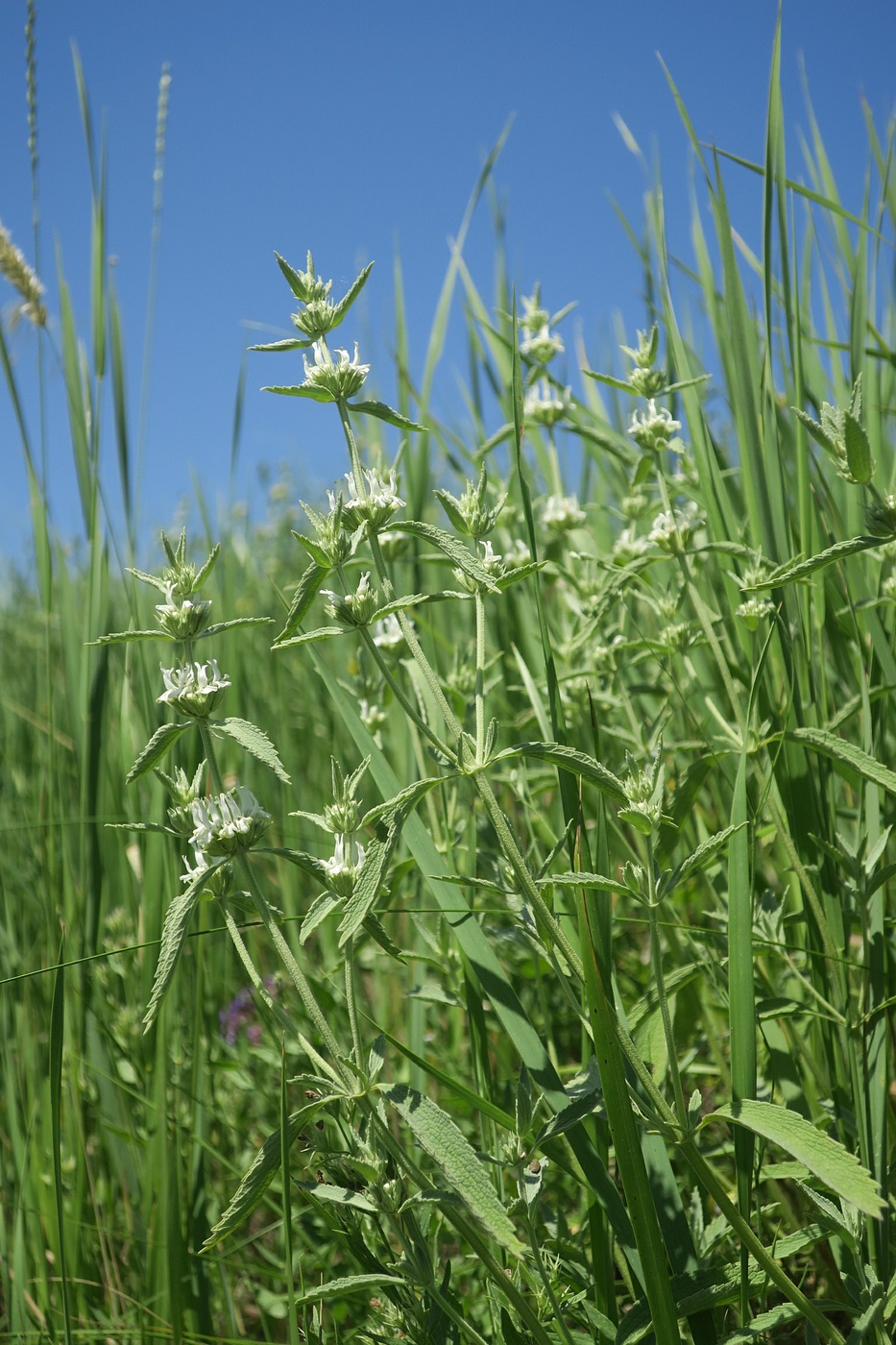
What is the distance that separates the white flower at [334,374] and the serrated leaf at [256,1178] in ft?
2.09

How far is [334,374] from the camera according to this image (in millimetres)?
917

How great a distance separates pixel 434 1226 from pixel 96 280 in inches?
52.4

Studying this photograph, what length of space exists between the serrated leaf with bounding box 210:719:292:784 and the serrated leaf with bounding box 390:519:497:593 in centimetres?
22

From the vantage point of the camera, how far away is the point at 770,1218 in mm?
1286

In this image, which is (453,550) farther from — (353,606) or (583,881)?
(583,881)

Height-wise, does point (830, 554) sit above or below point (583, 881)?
above

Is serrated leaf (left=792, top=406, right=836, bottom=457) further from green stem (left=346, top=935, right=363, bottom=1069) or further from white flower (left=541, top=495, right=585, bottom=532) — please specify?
white flower (left=541, top=495, right=585, bottom=532)

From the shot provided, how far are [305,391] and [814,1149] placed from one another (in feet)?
2.55

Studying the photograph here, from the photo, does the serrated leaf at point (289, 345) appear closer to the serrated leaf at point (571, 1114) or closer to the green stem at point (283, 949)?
the green stem at point (283, 949)

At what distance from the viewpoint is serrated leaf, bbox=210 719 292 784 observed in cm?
76

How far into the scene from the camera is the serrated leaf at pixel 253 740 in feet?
2.51

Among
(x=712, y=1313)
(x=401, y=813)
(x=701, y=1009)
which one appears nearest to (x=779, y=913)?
(x=701, y=1009)

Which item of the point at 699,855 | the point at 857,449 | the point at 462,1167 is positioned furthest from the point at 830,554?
the point at 462,1167

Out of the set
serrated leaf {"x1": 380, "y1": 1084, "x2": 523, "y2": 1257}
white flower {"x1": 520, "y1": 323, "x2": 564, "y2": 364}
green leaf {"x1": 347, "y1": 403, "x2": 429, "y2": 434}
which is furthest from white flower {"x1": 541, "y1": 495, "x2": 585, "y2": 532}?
serrated leaf {"x1": 380, "y1": 1084, "x2": 523, "y2": 1257}
